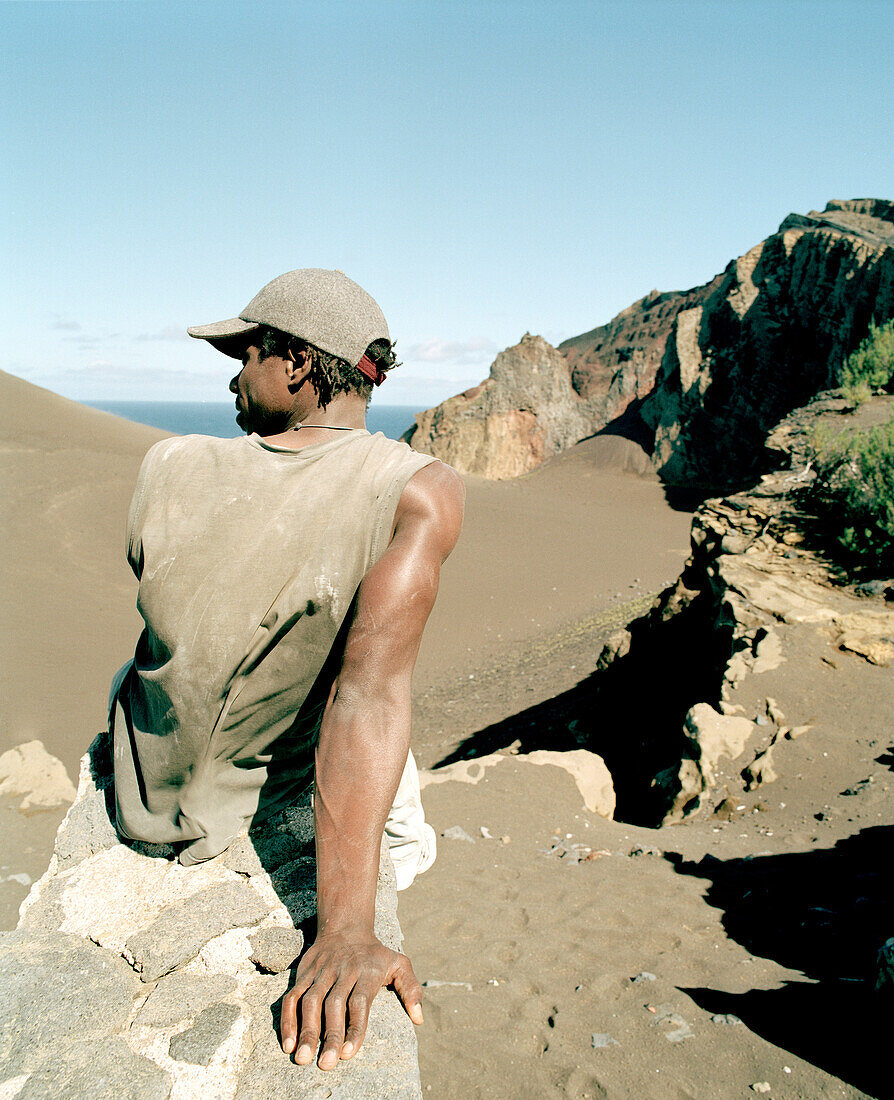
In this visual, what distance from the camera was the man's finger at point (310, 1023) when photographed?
3.12 feet

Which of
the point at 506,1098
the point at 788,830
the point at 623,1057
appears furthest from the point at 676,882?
the point at 506,1098

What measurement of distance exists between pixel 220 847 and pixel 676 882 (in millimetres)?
2425

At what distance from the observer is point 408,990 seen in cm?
103

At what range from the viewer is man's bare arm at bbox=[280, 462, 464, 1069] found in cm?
100

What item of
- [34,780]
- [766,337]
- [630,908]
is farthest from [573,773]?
[766,337]

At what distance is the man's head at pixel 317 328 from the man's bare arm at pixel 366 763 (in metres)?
0.30

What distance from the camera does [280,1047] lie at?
39.3 inches

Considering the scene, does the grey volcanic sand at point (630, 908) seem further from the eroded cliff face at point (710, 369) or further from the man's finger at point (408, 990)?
the eroded cliff face at point (710, 369)

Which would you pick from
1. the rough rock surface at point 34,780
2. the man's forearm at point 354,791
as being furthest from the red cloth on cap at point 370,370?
the rough rock surface at point 34,780

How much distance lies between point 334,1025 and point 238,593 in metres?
0.67

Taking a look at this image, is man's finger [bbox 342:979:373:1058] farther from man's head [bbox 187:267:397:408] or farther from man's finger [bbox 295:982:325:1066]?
man's head [bbox 187:267:397:408]

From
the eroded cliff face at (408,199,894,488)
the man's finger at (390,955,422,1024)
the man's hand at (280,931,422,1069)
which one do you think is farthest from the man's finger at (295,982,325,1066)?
the eroded cliff face at (408,199,894,488)

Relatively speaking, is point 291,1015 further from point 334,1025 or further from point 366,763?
point 366,763

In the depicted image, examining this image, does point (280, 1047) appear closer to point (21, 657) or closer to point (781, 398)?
point (21, 657)
